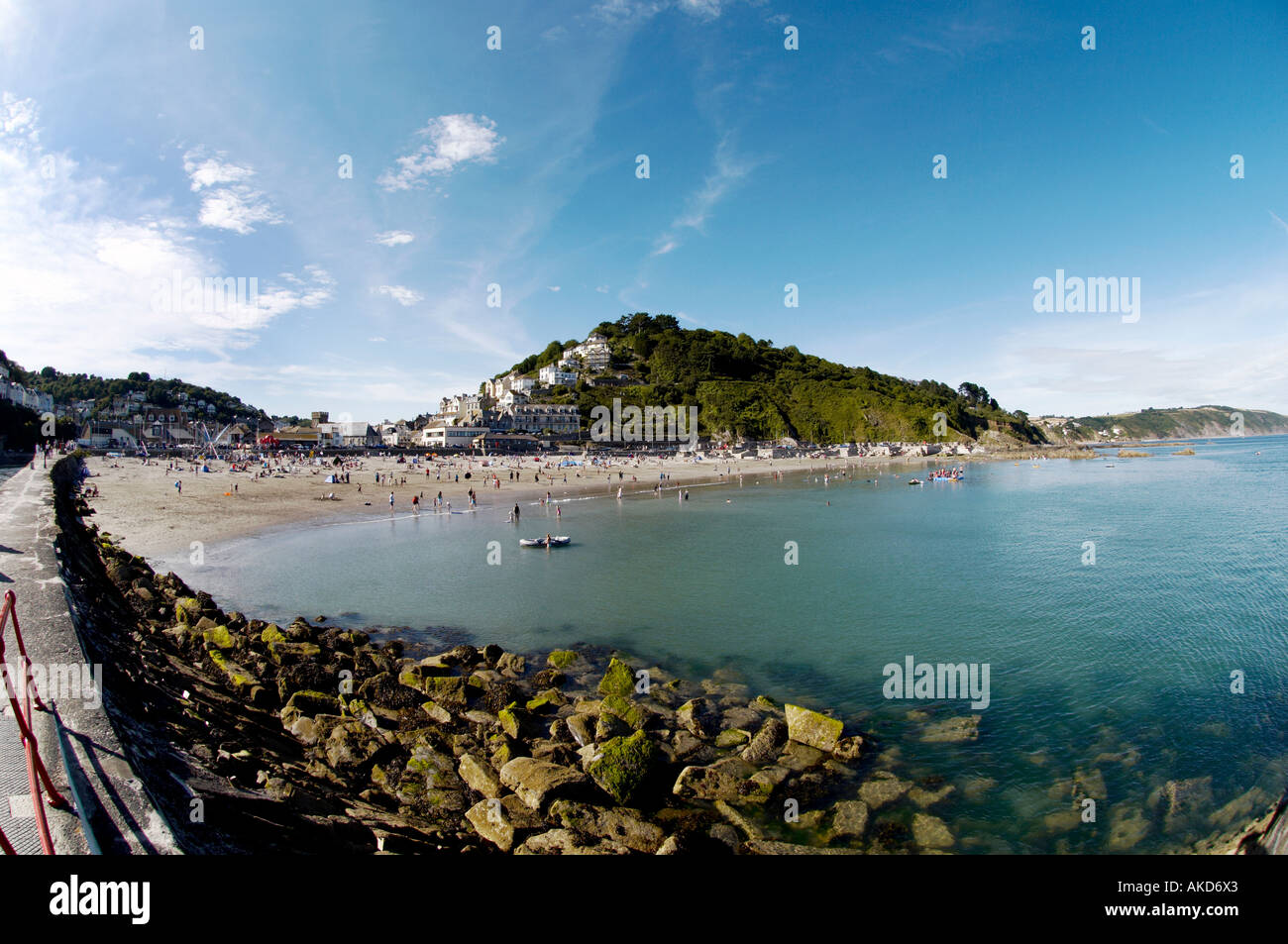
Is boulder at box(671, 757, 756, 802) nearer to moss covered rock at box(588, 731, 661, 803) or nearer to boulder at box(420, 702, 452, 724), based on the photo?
moss covered rock at box(588, 731, 661, 803)

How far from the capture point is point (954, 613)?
2155cm

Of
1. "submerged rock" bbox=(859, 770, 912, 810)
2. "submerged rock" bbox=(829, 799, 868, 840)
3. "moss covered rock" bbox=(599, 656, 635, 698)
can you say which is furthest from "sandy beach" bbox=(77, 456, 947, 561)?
"submerged rock" bbox=(859, 770, 912, 810)

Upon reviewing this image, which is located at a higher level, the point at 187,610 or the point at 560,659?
the point at 187,610

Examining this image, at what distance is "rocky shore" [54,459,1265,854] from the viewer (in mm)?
8219

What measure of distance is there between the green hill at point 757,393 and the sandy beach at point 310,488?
41.3 m

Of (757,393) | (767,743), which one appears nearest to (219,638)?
(767,743)

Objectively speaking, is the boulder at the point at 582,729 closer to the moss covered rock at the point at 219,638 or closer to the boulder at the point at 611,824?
the boulder at the point at 611,824

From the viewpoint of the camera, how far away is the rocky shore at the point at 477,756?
27.0 feet

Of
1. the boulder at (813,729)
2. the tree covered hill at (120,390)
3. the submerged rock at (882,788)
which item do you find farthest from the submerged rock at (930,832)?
the tree covered hill at (120,390)

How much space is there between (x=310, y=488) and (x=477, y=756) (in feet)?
180

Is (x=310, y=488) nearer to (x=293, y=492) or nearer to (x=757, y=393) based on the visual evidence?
(x=293, y=492)

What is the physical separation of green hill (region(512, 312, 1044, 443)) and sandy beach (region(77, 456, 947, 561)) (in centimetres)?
4134

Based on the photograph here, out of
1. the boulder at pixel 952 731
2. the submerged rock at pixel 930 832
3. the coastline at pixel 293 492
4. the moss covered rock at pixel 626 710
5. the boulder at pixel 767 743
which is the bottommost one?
the submerged rock at pixel 930 832
